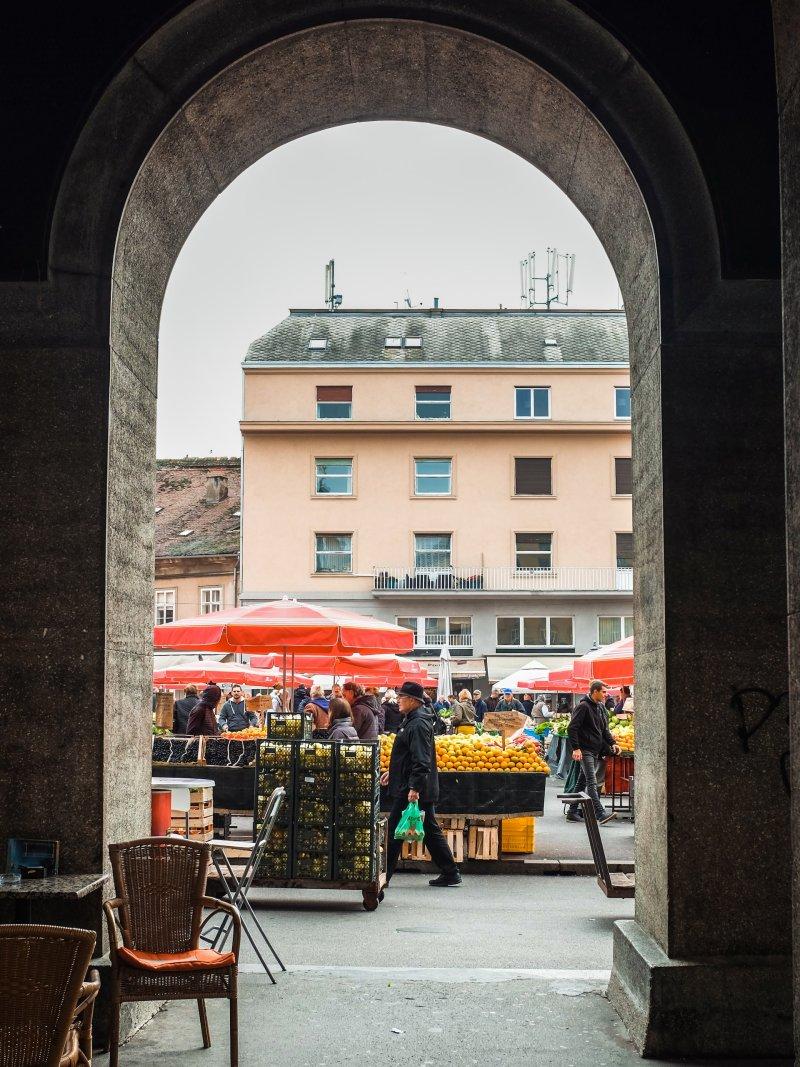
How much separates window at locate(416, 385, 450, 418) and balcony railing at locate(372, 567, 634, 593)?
6.22m

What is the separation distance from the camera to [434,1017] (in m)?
7.02

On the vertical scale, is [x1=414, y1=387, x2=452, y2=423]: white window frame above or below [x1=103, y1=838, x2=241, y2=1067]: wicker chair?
above

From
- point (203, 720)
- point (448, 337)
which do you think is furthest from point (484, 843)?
point (448, 337)

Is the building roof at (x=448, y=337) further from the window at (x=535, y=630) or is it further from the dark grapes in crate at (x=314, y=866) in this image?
the dark grapes in crate at (x=314, y=866)

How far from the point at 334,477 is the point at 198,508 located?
1231cm

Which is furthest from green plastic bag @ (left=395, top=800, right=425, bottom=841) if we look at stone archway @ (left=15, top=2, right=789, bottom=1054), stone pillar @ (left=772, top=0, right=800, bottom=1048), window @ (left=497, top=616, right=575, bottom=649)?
window @ (left=497, top=616, right=575, bottom=649)

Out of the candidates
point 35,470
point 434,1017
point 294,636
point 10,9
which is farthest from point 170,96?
point 294,636

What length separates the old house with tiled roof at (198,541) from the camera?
5338cm

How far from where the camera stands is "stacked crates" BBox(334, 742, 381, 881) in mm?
10906

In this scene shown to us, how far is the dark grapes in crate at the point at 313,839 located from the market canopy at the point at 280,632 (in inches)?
144

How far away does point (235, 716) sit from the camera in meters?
28.9

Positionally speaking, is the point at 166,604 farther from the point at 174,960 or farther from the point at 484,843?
the point at 174,960

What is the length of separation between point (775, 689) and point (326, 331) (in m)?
45.4

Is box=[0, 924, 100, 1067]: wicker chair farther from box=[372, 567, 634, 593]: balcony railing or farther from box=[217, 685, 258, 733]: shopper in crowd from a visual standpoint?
box=[372, 567, 634, 593]: balcony railing
